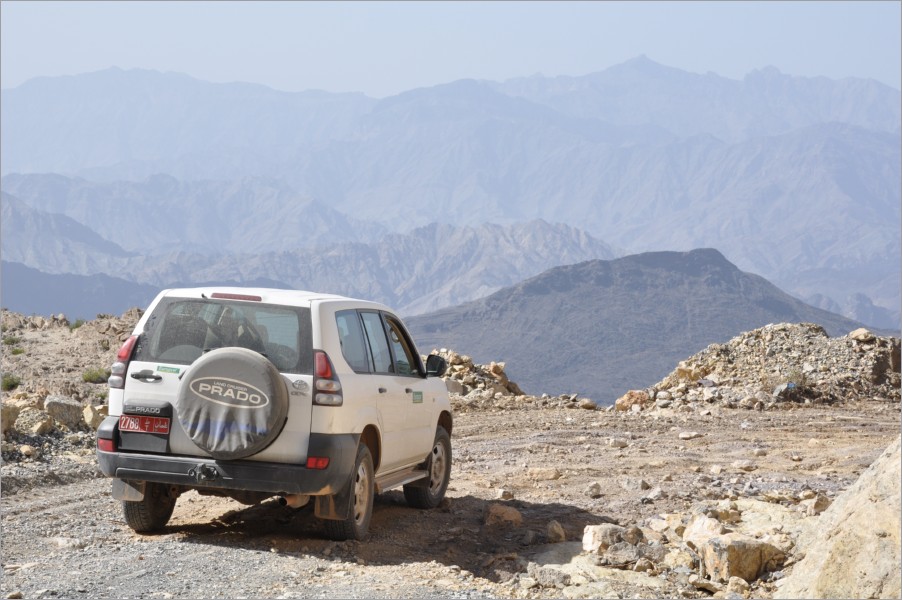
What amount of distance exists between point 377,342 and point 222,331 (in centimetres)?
148

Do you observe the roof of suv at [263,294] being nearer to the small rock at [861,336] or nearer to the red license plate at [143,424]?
the red license plate at [143,424]

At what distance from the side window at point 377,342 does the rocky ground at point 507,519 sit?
4.66ft

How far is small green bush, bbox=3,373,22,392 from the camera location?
22678 mm

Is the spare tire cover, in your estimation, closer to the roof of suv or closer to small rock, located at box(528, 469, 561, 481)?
the roof of suv

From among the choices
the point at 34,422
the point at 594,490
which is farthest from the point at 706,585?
the point at 34,422

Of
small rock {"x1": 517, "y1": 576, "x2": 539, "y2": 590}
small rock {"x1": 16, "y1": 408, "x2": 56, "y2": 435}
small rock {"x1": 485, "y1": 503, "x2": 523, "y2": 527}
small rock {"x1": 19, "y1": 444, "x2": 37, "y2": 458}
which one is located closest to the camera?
small rock {"x1": 517, "y1": 576, "x2": 539, "y2": 590}

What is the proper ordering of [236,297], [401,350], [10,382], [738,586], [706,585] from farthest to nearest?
1. [10,382]
2. [401,350]
3. [236,297]
4. [706,585]
5. [738,586]

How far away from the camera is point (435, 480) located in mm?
10773

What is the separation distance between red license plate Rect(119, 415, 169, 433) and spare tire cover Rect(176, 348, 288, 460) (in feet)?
0.77

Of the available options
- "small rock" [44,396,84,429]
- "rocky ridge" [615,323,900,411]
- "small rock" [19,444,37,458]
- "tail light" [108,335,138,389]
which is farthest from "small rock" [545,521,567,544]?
"rocky ridge" [615,323,900,411]

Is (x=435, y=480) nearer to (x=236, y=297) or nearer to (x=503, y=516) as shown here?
(x=503, y=516)

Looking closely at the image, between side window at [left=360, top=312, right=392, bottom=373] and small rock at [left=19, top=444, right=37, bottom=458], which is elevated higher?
side window at [left=360, top=312, right=392, bottom=373]

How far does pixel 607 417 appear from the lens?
2142 centimetres

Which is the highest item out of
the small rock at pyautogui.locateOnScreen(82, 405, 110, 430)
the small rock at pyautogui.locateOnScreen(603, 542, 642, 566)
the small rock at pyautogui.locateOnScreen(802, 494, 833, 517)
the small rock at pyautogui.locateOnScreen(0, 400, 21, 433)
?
the small rock at pyautogui.locateOnScreen(0, 400, 21, 433)
